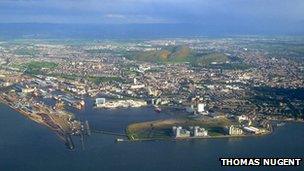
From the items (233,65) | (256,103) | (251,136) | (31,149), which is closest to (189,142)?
(251,136)

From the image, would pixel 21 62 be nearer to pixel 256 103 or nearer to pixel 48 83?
pixel 48 83

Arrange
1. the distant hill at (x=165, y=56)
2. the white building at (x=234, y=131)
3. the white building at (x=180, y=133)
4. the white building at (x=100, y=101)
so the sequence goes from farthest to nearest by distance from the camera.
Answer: the distant hill at (x=165, y=56)
the white building at (x=100, y=101)
the white building at (x=234, y=131)
the white building at (x=180, y=133)
